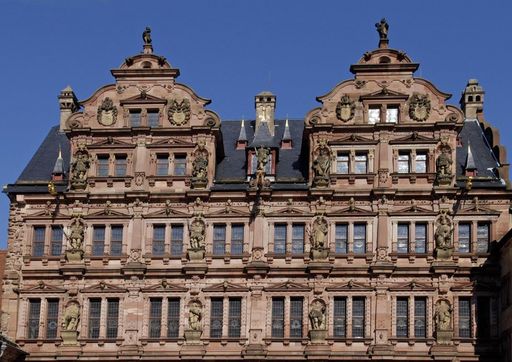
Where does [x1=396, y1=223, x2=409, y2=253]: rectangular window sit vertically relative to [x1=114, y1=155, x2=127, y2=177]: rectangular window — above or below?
below

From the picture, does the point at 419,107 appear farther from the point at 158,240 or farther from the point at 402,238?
the point at 158,240

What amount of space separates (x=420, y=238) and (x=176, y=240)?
13.7m

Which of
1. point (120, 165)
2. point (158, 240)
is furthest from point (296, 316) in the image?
point (120, 165)

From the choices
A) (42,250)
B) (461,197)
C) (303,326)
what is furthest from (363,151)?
(42,250)

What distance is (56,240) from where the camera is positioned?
5569 centimetres

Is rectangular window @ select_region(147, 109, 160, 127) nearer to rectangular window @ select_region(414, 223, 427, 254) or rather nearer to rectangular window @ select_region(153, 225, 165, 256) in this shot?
rectangular window @ select_region(153, 225, 165, 256)

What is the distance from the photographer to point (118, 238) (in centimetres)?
5525

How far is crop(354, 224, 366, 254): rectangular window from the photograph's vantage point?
53906mm

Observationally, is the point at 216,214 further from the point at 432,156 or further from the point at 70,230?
the point at 432,156

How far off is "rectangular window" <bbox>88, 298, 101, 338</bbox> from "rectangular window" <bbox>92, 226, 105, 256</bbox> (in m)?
2.74

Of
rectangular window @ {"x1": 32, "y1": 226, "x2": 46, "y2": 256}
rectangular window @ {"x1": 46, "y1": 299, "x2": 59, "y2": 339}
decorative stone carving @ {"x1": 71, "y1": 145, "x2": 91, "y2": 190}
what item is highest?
decorative stone carving @ {"x1": 71, "y1": 145, "x2": 91, "y2": 190}

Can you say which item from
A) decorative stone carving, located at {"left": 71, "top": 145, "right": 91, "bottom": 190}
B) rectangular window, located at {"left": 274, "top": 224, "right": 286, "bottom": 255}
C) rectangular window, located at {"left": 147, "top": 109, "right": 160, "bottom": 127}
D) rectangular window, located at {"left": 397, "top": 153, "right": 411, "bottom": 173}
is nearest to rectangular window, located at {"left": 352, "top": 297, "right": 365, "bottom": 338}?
rectangular window, located at {"left": 274, "top": 224, "right": 286, "bottom": 255}

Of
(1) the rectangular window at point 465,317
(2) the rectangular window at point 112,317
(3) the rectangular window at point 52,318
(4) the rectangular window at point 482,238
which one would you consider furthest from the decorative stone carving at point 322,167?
(3) the rectangular window at point 52,318

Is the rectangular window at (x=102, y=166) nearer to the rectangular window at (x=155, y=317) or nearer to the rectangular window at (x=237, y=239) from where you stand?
the rectangular window at (x=155, y=317)
